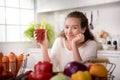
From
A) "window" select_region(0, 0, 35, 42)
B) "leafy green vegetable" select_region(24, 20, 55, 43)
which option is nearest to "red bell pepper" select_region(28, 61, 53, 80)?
"leafy green vegetable" select_region(24, 20, 55, 43)

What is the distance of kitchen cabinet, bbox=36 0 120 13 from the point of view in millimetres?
3373

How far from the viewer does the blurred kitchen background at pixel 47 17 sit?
3.42 m

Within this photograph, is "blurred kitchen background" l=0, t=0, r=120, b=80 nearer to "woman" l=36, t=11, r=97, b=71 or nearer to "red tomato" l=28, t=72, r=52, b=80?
"woman" l=36, t=11, r=97, b=71

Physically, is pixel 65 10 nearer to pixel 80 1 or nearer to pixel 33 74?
pixel 80 1

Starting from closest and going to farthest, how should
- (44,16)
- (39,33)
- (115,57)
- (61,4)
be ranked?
(39,33) < (115,57) < (61,4) < (44,16)

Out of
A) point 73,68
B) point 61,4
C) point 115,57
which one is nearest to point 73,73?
point 73,68

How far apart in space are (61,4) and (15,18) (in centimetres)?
→ 90

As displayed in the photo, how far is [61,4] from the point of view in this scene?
12.4ft

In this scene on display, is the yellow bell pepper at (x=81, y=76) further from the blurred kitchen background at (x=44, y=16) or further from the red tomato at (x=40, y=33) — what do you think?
the blurred kitchen background at (x=44, y=16)

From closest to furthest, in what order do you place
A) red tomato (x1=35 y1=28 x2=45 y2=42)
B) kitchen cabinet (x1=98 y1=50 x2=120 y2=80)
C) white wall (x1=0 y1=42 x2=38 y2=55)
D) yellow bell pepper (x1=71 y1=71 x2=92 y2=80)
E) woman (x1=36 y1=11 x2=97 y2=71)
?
yellow bell pepper (x1=71 y1=71 x2=92 y2=80) < red tomato (x1=35 y1=28 x2=45 y2=42) < woman (x1=36 y1=11 x2=97 y2=71) < kitchen cabinet (x1=98 y1=50 x2=120 y2=80) < white wall (x1=0 y1=42 x2=38 y2=55)

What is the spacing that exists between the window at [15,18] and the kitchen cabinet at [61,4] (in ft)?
0.69

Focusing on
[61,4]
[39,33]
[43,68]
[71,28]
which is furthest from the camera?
[61,4]

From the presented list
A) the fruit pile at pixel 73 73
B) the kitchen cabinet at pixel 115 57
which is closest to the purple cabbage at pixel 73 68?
the fruit pile at pixel 73 73

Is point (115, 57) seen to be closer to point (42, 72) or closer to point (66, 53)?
point (66, 53)
